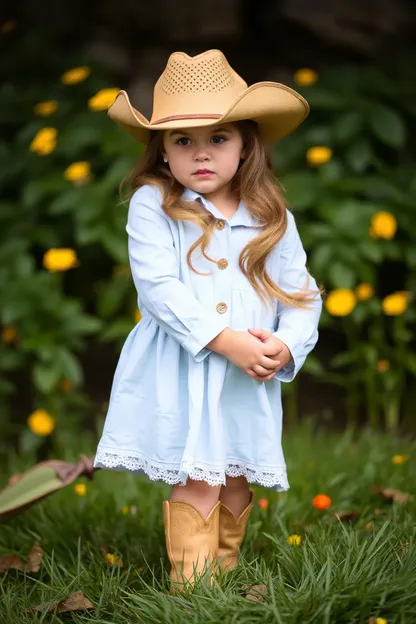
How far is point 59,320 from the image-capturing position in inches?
136

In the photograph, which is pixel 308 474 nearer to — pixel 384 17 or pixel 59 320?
pixel 59 320

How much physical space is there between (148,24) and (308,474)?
2885mm

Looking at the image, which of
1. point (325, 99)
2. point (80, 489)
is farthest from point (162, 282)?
point (325, 99)

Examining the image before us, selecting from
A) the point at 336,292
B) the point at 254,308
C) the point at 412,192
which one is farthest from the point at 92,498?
the point at 412,192

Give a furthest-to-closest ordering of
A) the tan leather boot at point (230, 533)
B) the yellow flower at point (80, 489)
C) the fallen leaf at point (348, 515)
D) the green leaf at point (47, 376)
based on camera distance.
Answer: the green leaf at point (47, 376) < the yellow flower at point (80, 489) < the fallen leaf at point (348, 515) < the tan leather boot at point (230, 533)

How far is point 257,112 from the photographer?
2.08 metres

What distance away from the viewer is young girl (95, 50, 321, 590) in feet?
6.74

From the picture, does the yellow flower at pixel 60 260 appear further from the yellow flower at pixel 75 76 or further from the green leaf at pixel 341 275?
the green leaf at pixel 341 275

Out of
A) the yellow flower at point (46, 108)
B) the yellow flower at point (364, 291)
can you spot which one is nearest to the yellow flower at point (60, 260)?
the yellow flower at point (46, 108)

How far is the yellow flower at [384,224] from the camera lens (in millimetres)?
3488

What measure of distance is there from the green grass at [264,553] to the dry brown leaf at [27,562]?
0.02 m

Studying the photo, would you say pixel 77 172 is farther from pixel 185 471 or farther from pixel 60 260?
pixel 185 471

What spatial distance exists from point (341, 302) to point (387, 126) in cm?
84

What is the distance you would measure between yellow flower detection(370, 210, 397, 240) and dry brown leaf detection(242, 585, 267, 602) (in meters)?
1.89
